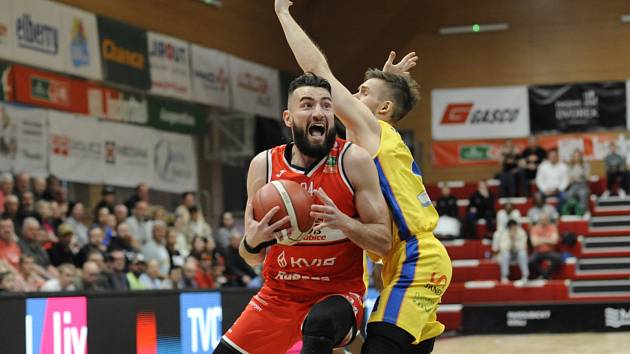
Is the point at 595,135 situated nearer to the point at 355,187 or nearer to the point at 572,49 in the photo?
the point at 572,49

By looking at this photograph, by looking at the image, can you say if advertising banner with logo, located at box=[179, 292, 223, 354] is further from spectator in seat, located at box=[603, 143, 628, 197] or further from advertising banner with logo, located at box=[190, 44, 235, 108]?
spectator in seat, located at box=[603, 143, 628, 197]

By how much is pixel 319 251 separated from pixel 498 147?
23020 mm

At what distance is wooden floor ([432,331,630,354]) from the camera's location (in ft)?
45.0

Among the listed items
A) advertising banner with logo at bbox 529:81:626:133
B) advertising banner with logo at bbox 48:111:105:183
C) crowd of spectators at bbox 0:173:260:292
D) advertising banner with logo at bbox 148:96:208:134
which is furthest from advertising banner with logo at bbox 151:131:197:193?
advertising banner with logo at bbox 529:81:626:133

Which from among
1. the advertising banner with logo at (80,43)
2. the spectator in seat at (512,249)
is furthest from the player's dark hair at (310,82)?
the spectator in seat at (512,249)

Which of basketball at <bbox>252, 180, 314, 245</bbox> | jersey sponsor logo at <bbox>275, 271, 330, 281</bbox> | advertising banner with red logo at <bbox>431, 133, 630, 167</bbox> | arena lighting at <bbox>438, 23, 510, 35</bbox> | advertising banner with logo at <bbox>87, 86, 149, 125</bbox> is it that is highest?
arena lighting at <bbox>438, 23, 510, 35</bbox>

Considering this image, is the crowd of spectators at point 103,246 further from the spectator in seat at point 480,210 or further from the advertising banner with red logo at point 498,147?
the advertising banner with red logo at point 498,147

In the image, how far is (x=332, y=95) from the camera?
534 cm

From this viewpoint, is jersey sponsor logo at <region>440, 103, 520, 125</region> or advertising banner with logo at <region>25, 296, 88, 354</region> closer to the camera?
advertising banner with logo at <region>25, 296, 88, 354</region>

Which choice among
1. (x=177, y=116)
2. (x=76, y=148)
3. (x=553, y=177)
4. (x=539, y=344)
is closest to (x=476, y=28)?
(x=553, y=177)

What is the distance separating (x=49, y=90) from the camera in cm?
1775

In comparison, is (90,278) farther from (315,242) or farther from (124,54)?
(315,242)

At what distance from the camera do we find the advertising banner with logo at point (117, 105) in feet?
62.4

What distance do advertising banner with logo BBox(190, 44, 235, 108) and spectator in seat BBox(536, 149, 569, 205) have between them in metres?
7.33
